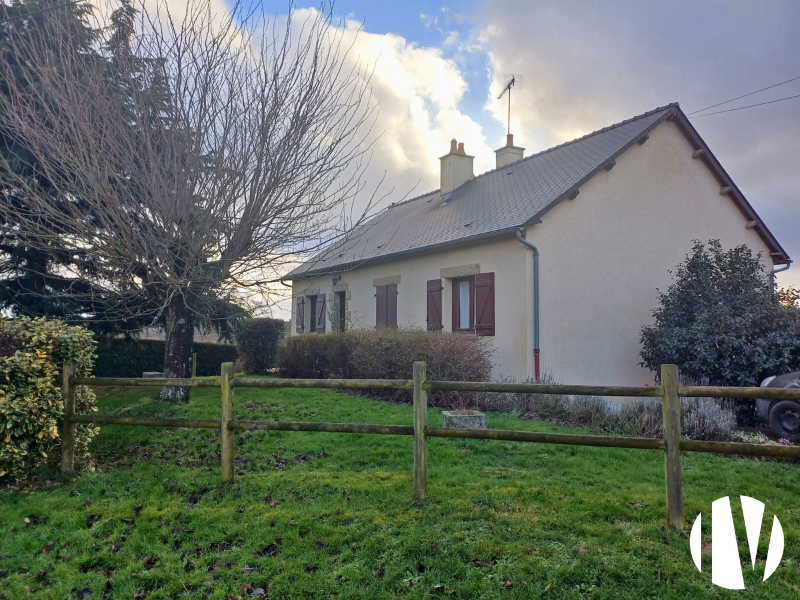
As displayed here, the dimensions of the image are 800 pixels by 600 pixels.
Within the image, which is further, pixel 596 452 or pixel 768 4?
pixel 768 4

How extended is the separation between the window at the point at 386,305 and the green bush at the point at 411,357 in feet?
6.80

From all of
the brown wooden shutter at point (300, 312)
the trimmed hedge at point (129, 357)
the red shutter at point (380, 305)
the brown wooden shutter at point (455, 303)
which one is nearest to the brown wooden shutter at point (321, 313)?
the brown wooden shutter at point (300, 312)

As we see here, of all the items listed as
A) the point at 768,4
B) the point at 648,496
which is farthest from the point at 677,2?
the point at 648,496

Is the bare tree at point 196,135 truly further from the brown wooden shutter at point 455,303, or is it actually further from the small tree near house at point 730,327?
the small tree near house at point 730,327

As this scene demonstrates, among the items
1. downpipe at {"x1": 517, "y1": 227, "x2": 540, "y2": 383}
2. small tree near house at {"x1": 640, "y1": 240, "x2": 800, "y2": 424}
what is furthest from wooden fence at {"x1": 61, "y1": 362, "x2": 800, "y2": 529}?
small tree near house at {"x1": 640, "y1": 240, "x2": 800, "y2": 424}

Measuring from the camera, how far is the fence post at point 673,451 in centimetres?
381

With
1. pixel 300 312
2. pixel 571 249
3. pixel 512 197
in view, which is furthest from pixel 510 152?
pixel 300 312

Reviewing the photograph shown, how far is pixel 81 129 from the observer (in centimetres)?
681

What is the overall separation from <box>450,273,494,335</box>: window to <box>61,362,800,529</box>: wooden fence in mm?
7185

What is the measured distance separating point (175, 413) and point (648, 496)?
6416 millimetres

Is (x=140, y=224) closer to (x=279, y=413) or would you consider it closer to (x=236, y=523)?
(x=279, y=413)

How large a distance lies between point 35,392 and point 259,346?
12.5 m

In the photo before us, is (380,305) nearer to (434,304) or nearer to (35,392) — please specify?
(434,304)

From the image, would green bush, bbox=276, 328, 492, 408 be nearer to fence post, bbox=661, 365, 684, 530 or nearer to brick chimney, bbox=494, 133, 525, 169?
fence post, bbox=661, 365, 684, 530
